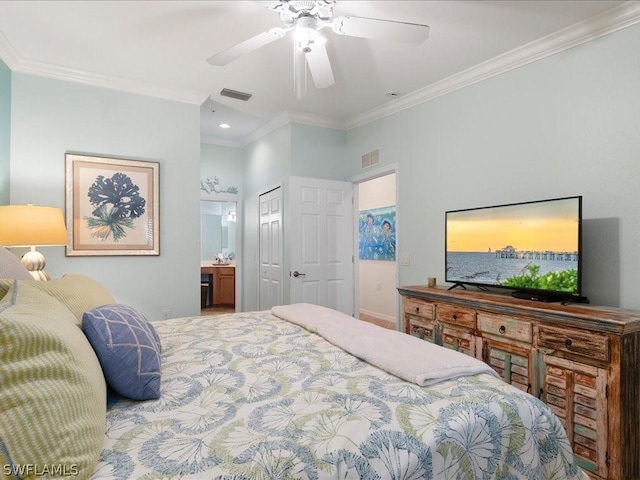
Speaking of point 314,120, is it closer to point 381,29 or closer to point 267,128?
point 267,128

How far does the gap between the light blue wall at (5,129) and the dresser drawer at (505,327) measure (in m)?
3.85

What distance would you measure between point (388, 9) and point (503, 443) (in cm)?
246

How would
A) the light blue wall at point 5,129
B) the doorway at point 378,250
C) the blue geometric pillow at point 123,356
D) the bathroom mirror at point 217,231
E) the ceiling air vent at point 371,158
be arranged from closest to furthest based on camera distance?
the blue geometric pillow at point 123,356
the light blue wall at point 5,129
the ceiling air vent at point 371,158
the doorway at point 378,250
the bathroom mirror at point 217,231

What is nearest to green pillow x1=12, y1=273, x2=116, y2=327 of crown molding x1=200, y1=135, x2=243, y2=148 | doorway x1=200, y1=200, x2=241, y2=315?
crown molding x1=200, y1=135, x2=243, y2=148

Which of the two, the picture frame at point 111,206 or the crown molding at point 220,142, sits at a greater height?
the crown molding at point 220,142

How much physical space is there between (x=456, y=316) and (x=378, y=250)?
3283 mm

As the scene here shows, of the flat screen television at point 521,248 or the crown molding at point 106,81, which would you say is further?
the crown molding at point 106,81

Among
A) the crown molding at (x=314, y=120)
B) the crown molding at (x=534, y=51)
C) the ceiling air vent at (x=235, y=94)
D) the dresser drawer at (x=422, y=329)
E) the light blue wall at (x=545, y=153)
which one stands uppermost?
the ceiling air vent at (x=235, y=94)

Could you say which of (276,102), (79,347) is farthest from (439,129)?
(79,347)

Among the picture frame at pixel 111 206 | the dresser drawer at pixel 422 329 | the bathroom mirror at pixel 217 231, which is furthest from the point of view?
Result: the bathroom mirror at pixel 217 231

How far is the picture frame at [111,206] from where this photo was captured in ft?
10.6

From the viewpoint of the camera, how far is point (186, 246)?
371 cm

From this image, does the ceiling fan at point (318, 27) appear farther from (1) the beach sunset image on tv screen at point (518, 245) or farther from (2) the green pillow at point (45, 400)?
(2) the green pillow at point (45, 400)

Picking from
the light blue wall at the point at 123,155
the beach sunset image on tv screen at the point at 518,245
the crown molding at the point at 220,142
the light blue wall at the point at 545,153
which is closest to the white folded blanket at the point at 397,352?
the beach sunset image on tv screen at the point at 518,245
